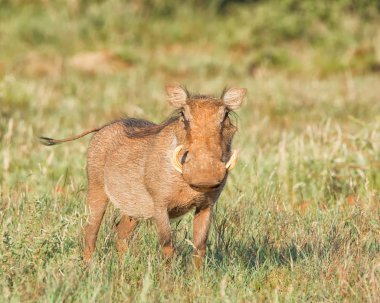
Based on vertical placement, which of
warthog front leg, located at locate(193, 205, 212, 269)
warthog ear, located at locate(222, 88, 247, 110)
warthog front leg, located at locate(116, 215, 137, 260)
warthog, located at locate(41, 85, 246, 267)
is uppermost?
warthog ear, located at locate(222, 88, 247, 110)

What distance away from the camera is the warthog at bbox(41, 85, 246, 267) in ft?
13.4

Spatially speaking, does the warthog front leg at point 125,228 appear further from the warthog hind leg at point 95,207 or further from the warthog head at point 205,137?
the warthog head at point 205,137

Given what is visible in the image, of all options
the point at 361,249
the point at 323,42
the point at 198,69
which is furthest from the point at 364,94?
the point at 361,249

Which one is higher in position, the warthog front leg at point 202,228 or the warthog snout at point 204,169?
the warthog snout at point 204,169

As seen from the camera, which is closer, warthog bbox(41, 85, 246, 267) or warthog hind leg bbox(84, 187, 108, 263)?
warthog bbox(41, 85, 246, 267)

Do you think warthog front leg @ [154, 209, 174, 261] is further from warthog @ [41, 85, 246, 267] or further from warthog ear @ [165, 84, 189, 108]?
warthog ear @ [165, 84, 189, 108]

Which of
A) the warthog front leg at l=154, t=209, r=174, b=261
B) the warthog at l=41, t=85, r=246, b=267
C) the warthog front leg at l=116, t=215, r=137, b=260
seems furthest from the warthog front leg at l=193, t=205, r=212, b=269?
the warthog front leg at l=116, t=215, r=137, b=260

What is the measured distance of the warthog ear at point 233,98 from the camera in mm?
4473

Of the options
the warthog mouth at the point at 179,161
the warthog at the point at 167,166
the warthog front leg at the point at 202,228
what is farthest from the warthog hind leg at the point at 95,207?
the warthog mouth at the point at 179,161

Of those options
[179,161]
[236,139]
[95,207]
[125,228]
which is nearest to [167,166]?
[179,161]

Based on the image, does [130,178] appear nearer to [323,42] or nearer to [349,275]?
[349,275]

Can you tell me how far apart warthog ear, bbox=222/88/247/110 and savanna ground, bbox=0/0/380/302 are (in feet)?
2.55

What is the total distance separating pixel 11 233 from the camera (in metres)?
4.73

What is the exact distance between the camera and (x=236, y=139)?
26.6 feet
